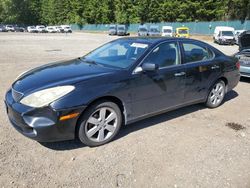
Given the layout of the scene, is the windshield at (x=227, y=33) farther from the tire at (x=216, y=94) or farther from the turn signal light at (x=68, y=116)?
the turn signal light at (x=68, y=116)

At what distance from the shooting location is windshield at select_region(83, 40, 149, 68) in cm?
418

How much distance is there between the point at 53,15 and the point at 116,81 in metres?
86.4

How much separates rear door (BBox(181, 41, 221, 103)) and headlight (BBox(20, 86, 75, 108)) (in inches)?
93.8

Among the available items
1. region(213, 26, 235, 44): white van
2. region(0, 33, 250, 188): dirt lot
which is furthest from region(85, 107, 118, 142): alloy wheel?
region(213, 26, 235, 44): white van

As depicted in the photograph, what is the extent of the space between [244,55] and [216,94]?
317 centimetres

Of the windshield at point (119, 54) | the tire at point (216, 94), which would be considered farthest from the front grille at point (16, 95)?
the tire at point (216, 94)

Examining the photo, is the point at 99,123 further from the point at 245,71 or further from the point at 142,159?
the point at 245,71

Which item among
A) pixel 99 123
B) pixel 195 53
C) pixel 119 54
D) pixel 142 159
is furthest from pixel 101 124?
pixel 195 53

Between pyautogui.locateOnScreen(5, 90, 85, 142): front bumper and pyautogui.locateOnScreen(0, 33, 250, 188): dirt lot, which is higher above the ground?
pyautogui.locateOnScreen(5, 90, 85, 142): front bumper

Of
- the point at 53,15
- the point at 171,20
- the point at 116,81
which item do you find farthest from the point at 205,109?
the point at 53,15

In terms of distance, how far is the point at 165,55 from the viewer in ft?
14.6

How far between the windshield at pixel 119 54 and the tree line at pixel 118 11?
41988mm

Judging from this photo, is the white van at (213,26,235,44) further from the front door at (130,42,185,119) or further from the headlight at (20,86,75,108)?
the headlight at (20,86,75,108)

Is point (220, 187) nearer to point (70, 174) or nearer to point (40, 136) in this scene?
point (70, 174)
